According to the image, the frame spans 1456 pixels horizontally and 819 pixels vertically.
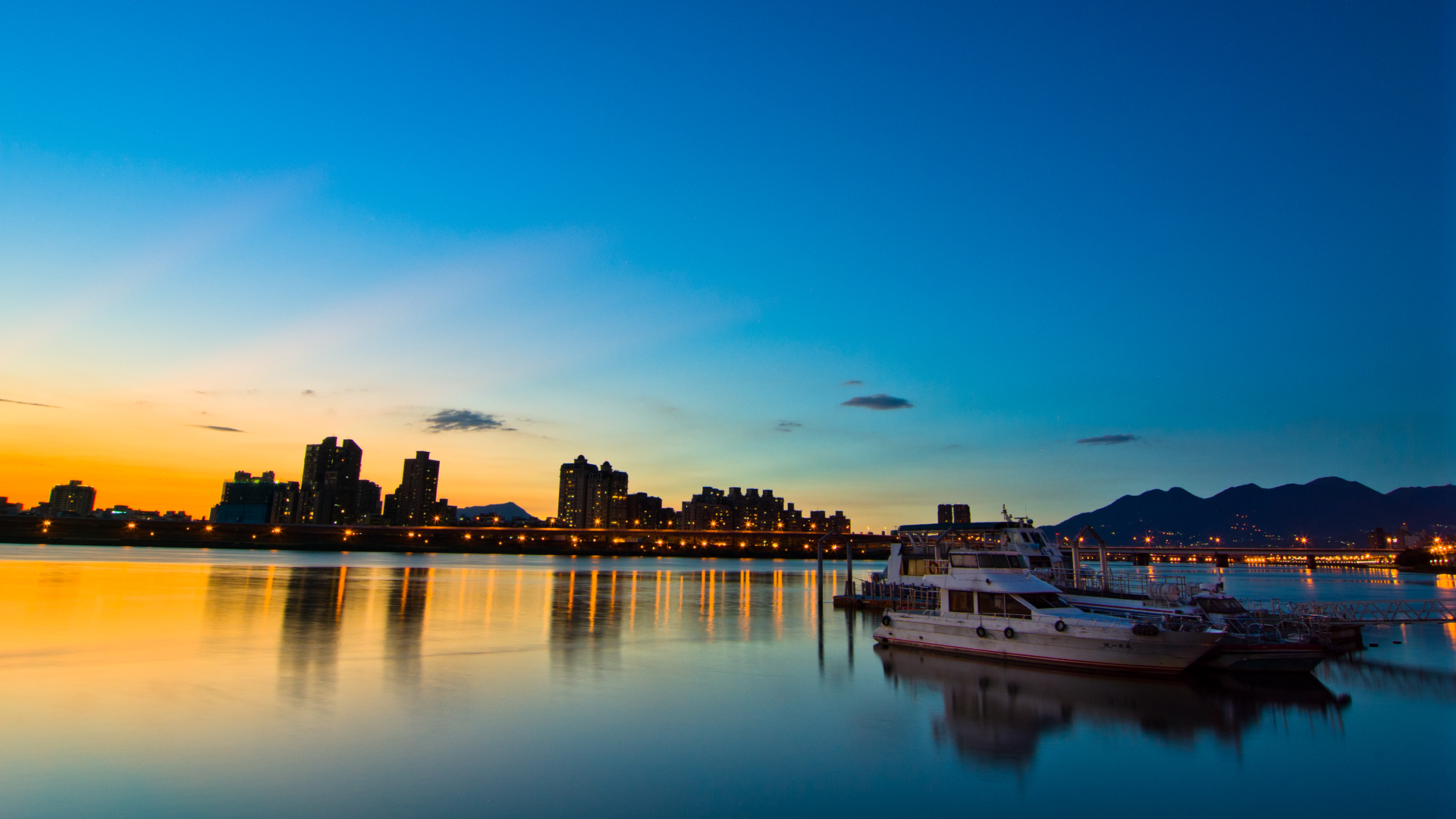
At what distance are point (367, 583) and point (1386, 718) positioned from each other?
281 ft

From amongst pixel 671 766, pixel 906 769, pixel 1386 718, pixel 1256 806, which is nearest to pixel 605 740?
pixel 671 766

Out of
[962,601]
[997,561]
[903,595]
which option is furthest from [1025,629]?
[903,595]

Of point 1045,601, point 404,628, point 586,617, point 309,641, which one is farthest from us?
point 586,617

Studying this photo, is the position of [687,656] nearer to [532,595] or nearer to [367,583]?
[532,595]

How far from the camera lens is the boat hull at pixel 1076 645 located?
28.8 m

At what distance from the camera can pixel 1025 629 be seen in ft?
103

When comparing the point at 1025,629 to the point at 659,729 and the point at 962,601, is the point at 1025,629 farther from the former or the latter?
the point at 659,729

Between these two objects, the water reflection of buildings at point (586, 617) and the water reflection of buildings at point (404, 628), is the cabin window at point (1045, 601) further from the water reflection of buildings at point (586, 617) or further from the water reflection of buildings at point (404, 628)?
the water reflection of buildings at point (404, 628)

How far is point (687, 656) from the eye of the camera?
36.8m

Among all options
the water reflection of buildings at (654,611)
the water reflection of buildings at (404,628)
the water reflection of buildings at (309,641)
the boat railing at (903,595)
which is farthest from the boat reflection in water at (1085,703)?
the water reflection of buildings at (309,641)

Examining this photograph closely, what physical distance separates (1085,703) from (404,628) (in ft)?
118

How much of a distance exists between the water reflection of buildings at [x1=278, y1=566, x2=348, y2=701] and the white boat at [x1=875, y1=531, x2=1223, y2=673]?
24.5m

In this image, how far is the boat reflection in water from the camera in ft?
71.9

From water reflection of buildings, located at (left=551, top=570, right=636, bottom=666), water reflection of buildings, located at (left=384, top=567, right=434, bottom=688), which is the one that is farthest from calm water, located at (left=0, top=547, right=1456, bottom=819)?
water reflection of buildings, located at (left=551, top=570, right=636, bottom=666)
